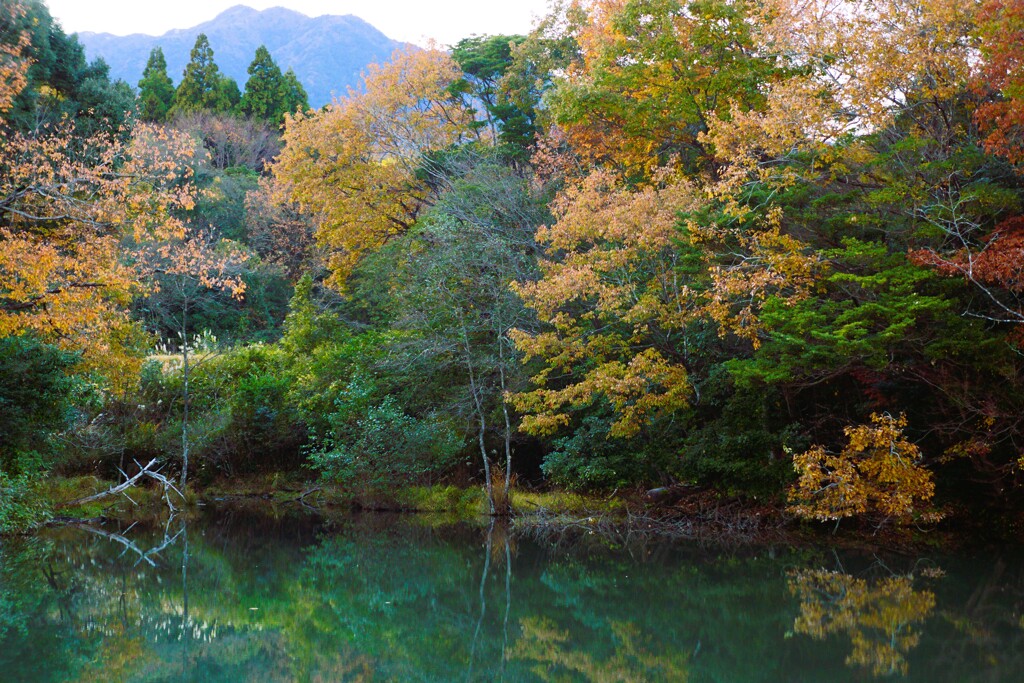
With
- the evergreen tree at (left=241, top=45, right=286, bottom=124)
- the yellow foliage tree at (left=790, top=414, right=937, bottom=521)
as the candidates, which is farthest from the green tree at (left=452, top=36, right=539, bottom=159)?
the evergreen tree at (left=241, top=45, right=286, bottom=124)

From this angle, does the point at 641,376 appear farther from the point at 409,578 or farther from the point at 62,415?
the point at 62,415

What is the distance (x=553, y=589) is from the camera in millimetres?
10523

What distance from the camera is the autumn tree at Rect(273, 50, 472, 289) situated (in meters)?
25.1

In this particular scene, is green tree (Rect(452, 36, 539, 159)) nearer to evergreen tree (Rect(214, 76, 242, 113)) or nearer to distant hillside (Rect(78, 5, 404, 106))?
evergreen tree (Rect(214, 76, 242, 113))

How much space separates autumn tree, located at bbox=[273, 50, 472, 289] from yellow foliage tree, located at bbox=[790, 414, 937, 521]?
558 inches

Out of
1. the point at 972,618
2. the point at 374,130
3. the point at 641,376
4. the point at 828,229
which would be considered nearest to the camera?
the point at 972,618

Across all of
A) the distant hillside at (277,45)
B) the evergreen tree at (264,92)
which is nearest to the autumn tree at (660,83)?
the evergreen tree at (264,92)

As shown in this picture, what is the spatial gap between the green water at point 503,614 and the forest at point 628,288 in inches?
93.6

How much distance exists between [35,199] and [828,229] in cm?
1244

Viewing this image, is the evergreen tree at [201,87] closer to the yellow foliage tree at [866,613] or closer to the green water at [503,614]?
the green water at [503,614]

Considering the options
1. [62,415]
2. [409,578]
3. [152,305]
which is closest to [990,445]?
[409,578]

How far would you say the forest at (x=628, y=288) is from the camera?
12.6 metres

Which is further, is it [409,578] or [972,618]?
[409,578]

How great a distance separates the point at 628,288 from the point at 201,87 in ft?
113
